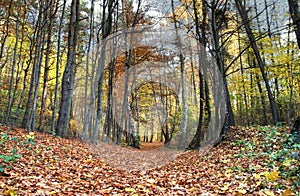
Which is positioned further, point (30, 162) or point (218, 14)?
point (218, 14)

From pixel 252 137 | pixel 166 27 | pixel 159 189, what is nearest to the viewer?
pixel 159 189

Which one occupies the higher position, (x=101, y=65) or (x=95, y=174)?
(x=101, y=65)

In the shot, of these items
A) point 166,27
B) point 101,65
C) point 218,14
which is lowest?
point 101,65

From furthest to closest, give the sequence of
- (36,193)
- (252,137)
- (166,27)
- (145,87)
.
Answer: (145,87)
(166,27)
(252,137)
(36,193)

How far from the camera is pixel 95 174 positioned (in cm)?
554

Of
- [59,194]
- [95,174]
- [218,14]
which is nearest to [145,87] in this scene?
[218,14]

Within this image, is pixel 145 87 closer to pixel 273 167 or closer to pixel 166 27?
pixel 166 27

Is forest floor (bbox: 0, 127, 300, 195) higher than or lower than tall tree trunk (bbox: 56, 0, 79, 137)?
lower

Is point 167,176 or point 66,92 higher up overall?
point 66,92

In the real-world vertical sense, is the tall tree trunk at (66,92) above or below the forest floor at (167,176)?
above

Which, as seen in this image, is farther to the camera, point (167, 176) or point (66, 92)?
point (66, 92)

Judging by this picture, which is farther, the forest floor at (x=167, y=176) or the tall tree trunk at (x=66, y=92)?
the tall tree trunk at (x=66, y=92)

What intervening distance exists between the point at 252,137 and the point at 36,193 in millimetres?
6297

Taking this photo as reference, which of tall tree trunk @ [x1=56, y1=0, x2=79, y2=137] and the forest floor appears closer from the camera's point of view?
the forest floor
